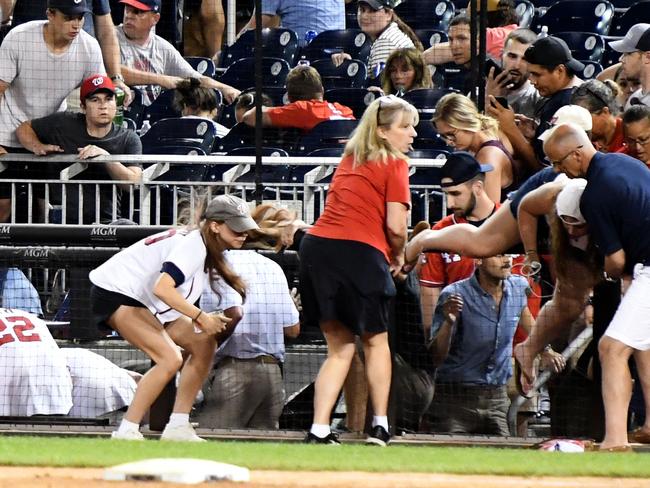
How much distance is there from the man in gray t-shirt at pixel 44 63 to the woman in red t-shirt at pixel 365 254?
3.68m

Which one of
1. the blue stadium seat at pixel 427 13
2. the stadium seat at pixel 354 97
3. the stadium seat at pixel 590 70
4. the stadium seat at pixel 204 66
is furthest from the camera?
the blue stadium seat at pixel 427 13

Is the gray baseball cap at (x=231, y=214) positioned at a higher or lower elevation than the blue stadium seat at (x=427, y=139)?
lower

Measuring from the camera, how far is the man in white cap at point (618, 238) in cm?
712

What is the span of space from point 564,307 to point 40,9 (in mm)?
5909

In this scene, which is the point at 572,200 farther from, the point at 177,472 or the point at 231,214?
the point at 177,472

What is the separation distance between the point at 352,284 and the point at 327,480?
1.69 metres

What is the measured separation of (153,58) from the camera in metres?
12.3

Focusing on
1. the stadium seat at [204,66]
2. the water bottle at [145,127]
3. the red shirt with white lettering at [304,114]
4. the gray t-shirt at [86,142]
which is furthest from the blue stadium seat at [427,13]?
the gray t-shirt at [86,142]

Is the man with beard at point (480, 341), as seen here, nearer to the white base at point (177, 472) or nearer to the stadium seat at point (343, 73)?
the white base at point (177, 472)

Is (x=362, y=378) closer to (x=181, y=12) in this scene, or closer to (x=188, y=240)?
(x=188, y=240)

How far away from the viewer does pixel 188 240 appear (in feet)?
24.9

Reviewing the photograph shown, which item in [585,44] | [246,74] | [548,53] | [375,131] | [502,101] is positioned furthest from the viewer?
[246,74]

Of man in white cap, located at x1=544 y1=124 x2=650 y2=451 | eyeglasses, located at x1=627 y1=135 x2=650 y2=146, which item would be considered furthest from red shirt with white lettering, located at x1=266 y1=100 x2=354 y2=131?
man in white cap, located at x1=544 y1=124 x2=650 y2=451

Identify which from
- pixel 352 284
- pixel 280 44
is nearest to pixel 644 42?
pixel 352 284
